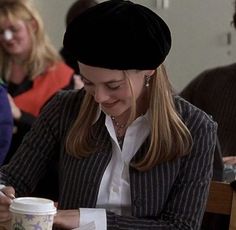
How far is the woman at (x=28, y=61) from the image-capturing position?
10.2ft

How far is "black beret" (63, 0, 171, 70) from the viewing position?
143 cm

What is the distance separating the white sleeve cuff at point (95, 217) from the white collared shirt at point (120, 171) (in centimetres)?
4

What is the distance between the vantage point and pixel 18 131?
289cm

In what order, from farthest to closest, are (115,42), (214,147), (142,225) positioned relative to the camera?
(214,147) < (142,225) < (115,42)

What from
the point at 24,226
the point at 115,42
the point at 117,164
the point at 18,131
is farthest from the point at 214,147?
the point at 18,131

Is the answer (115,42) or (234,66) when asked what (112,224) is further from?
(234,66)

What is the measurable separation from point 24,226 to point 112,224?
0.31 meters

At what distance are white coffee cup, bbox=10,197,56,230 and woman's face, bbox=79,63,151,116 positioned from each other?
12.9 inches

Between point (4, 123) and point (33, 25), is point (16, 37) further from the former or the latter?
point (4, 123)

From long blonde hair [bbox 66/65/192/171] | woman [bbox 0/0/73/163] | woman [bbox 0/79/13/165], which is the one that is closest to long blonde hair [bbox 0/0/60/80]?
woman [bbox 0/0/73/163]

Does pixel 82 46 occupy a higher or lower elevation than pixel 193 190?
higher

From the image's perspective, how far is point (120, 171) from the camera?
5.29ft

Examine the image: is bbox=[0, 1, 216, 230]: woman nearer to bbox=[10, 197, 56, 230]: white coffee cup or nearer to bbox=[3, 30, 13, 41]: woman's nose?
bbox=[10, 197, 56, 230]: white coffee cup

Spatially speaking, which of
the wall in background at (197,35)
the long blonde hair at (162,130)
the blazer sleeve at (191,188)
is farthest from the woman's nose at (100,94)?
the wall in background at (197,35)
